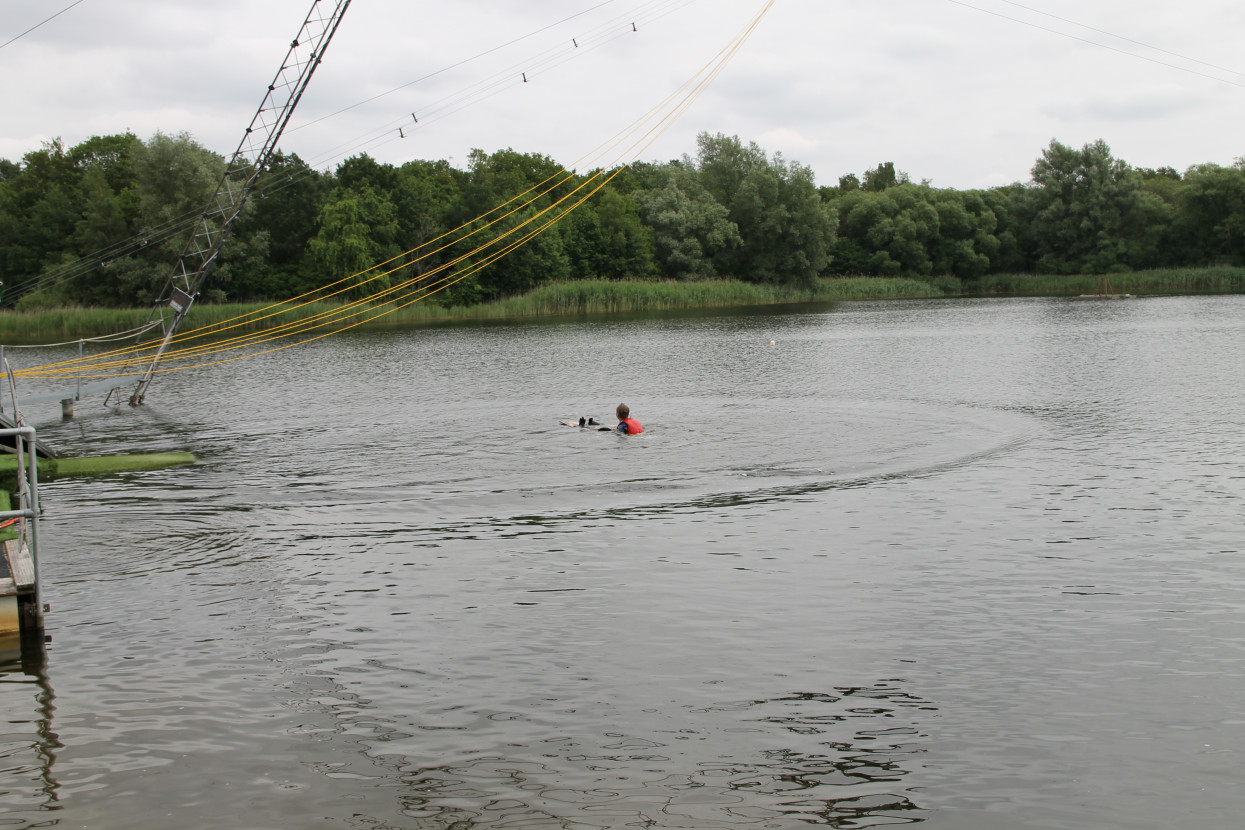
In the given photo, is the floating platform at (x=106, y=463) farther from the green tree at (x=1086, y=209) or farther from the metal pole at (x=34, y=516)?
the green tree at (x=1086, y=209)

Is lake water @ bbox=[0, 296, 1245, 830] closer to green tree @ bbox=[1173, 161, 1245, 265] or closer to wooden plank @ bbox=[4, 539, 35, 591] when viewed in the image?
wooden plank @ bbox=[4, 539, 35, 591]

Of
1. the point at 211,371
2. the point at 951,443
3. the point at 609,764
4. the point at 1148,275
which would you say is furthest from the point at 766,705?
the point at 1148,275

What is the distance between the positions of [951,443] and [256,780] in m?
17.4

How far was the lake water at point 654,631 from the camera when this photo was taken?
282 inches

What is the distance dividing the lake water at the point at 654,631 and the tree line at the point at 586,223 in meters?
60.9

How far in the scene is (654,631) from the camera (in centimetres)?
1038

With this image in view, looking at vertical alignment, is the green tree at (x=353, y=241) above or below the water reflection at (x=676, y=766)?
above

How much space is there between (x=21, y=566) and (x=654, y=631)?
682 cm

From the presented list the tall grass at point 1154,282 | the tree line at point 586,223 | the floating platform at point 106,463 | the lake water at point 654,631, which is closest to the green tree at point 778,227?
the tree line at point 586,223

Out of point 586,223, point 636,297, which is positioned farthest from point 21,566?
point 586,223

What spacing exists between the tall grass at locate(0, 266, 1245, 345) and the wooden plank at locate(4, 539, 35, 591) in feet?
138

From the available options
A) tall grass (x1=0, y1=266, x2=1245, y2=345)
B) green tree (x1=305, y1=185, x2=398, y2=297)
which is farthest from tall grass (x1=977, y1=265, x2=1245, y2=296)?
green tree (x1=305, y1=185, x2=398, y2=297)

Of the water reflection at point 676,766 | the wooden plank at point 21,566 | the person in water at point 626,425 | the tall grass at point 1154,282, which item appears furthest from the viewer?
the tall grass at point 1154,282

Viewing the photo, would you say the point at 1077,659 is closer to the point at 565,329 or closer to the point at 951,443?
the point at 951,443
